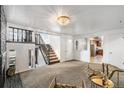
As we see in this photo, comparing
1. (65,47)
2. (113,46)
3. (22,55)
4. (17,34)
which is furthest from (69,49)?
(17,34)

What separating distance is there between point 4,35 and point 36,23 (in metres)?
0.60

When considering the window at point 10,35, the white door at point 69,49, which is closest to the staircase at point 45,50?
the window at point 10,35

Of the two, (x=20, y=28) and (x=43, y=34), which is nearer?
(x=20, y=28)

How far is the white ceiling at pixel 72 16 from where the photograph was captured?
167cm

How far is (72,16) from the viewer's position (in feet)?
7.47

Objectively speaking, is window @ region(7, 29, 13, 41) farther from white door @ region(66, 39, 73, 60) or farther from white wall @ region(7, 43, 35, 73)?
white door @ region(66, 39, 73, 60)

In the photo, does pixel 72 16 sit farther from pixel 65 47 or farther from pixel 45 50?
pixel 65 47
